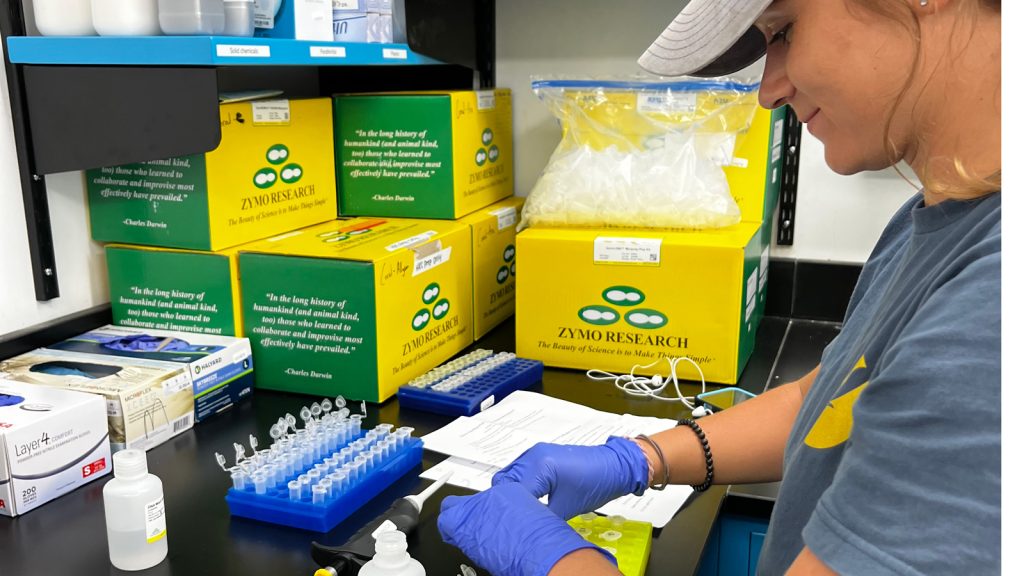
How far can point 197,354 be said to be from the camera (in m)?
1.41

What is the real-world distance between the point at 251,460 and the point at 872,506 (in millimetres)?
826

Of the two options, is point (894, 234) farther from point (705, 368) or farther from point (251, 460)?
point (251, 460)

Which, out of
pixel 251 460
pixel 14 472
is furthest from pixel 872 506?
pixel 14 472

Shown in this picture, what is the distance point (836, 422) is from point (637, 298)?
0.87 m

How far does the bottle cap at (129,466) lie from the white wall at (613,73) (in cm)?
131

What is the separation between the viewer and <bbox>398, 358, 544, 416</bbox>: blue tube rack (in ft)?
4.74

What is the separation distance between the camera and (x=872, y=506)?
0.57 m

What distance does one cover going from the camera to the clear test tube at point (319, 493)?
1.08 meters

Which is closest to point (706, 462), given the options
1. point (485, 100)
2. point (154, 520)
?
point (154, 520)

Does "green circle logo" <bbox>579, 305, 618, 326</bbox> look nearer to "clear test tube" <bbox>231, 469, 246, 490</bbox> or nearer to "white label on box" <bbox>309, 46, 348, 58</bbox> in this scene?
"white label on box" <bbox>309, 46, 348, 58</bbox>

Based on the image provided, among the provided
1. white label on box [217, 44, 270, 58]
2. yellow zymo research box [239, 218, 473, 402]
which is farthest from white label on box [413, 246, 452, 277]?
white label on box [217, 44, 270, 58]

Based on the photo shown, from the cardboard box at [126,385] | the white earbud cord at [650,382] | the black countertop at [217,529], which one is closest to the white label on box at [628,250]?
the white earbud cord at [650,382]

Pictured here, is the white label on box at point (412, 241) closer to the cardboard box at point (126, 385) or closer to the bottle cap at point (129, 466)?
the cardboard box at point (126, 385)

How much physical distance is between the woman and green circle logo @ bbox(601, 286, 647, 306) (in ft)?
2.25
